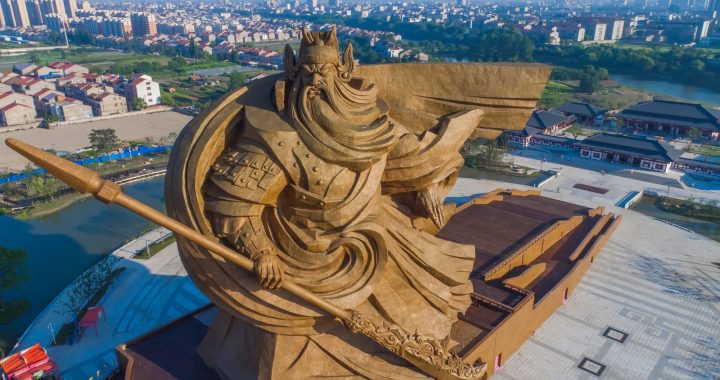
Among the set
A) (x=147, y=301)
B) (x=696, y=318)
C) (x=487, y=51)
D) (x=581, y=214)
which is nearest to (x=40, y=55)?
(x=487, y=51)

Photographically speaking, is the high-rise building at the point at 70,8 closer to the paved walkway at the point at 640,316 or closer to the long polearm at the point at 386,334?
the paved walkway at the point at 640,316

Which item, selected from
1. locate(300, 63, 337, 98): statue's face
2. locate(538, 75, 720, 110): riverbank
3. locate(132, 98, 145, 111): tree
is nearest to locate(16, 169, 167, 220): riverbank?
locate(132, 98, 145, 111): tree

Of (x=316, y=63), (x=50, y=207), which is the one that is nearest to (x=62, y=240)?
(x=50, y=207)

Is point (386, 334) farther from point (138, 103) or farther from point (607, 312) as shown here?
point (138, 103)

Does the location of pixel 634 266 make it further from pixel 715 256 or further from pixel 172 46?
pixel 172 46

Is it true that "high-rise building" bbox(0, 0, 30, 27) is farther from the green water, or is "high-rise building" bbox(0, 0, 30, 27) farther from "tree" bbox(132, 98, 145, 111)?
the green water
